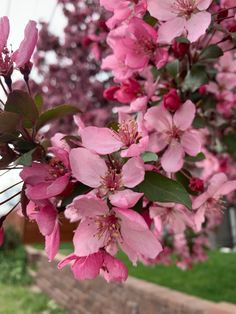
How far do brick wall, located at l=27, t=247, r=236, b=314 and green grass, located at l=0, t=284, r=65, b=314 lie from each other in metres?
0.13

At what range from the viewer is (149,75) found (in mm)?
1169

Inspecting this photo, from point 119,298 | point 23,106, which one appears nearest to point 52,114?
point 23,106

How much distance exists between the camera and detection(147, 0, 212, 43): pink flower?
0.87 m

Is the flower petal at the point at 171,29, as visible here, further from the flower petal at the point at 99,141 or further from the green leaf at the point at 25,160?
the green leaf at the point at 25,160

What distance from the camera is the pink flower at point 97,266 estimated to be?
73 cm

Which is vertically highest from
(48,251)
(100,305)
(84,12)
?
(48,251)

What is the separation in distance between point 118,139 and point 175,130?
0.23 m

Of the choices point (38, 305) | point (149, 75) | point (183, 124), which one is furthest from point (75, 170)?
point (38, 305)

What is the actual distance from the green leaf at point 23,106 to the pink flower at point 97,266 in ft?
0.74

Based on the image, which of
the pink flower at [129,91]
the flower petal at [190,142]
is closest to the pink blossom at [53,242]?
the flower petal at [190,142]

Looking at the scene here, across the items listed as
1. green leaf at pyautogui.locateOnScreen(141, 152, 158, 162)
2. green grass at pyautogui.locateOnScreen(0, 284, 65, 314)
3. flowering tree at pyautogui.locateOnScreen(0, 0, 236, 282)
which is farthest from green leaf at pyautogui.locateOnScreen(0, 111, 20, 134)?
green grass at pyautogui.locateOnScreen(0, 284, 65, 314)

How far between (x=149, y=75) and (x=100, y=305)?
10.9ft

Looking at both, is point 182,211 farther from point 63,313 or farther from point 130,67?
point 63,313

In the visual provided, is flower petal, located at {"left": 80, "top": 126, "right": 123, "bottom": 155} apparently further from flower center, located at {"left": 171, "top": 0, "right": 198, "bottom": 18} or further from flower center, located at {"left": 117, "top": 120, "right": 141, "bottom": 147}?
flower center, located at {"left": 171, "top": 0, "right": 198, "bottom": 18}
